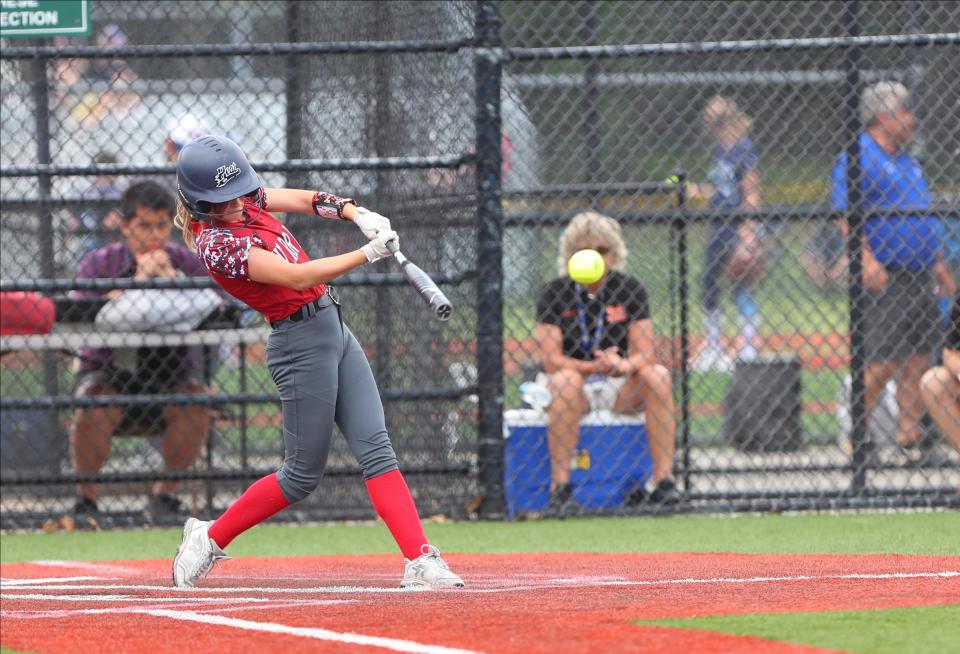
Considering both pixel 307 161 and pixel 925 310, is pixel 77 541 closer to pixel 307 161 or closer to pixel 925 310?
pixel 307 161

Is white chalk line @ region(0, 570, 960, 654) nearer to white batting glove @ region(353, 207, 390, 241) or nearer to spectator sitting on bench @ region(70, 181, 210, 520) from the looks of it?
white batting glove @ region(353, 207, 390, 241)

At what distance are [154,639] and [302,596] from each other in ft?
2.83

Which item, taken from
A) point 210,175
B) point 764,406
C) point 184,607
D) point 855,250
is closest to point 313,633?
point 184,607

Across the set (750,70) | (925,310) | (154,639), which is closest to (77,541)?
(154,639)

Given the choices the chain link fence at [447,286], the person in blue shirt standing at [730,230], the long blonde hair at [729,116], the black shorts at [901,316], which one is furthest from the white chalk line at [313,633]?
the long blonde hair at [729,116]

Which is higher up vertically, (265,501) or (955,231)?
(955,231)

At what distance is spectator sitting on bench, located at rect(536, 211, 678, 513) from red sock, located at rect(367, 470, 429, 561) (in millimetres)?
2424

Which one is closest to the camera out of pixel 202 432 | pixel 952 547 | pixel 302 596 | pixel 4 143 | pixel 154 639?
pixel 154 639

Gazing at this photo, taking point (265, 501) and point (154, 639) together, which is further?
point (265, 501)

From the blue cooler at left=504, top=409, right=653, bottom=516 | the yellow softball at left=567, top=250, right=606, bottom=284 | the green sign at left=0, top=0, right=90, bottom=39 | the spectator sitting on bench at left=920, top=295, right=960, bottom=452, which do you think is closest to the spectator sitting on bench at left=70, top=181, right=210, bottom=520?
the green sign at left=0, top=0, right=90, bottom=39

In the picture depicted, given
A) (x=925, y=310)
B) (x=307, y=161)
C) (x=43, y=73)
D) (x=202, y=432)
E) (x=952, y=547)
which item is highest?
(x=43, y=73)

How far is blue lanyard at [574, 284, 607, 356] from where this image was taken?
7.45m

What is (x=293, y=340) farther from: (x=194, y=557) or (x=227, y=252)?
(x=194, y=557)

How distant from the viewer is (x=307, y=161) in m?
6.95
